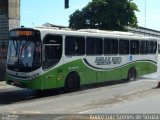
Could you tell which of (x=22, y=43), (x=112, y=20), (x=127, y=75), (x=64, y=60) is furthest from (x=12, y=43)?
(x=112, y=20)

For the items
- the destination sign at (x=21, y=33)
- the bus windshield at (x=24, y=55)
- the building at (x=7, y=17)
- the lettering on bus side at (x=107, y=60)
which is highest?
the building at (x=7, y=17)

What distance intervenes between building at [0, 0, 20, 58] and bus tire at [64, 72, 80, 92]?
7.01 m

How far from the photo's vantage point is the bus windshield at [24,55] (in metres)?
17.2

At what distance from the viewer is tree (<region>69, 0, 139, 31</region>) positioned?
179 ft

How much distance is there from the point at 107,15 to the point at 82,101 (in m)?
39.9

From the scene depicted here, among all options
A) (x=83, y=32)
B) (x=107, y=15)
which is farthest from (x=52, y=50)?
(x=107, y=15)

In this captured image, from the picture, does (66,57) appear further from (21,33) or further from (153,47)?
(153,47)

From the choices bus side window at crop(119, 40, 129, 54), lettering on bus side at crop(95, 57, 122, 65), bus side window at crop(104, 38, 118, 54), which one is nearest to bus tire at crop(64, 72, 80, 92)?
lettering on bus side at crop(95, 57, 122, 65)

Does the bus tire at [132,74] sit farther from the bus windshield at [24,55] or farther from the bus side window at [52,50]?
the bus windshield at [24,55]

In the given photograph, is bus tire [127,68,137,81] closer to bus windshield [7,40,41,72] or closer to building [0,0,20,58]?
building [0,0,20,58]

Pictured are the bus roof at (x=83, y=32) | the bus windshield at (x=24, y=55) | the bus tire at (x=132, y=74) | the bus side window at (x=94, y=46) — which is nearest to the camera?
the bus windshield at (x=24, y=55)

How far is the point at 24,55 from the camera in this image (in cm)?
1752

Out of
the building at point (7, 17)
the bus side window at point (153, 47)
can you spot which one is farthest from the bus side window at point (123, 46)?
the building at point (7, 17)

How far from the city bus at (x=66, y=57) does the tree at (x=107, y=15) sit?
30436mm
